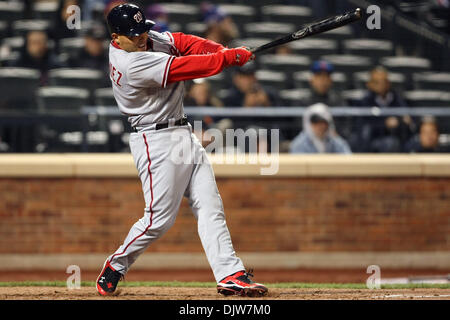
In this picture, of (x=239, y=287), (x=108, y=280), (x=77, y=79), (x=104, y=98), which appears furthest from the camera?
(x=77, y=79)

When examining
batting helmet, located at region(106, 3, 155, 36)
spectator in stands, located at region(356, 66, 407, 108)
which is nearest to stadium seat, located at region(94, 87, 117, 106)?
spectator in stands, located at region(356, 66, 407, 108)

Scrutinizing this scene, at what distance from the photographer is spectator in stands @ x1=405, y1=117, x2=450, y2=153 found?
883cm

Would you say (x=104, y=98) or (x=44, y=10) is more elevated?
(x=44, y=10)

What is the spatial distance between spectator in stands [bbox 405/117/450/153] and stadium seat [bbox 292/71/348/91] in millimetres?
2087

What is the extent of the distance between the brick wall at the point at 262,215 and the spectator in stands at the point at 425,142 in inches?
17.1

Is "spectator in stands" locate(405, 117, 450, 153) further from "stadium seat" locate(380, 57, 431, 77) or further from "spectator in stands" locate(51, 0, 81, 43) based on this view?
"spectator in stands" locate(51, 0, 81, 43)

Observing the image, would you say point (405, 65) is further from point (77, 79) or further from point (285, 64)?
point (77, 79)

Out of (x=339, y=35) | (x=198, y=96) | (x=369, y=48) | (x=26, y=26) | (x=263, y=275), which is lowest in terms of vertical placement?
(x=263, y=275)

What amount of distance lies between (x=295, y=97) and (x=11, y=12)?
13.3 ft

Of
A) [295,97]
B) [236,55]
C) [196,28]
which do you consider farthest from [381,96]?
[236,55]

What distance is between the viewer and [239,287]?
17.1ft

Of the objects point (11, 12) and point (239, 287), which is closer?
point (239, 287)

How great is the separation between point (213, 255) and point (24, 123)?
3819 mm

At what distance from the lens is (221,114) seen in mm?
8508
